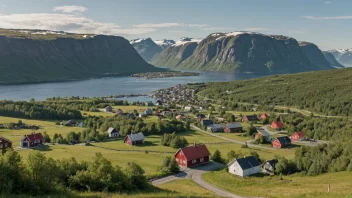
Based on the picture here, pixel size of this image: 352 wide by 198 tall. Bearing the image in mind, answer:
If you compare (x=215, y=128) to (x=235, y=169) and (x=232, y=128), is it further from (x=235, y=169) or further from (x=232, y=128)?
(x=235, y=169)

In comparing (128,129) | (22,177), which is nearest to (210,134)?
(128,129)

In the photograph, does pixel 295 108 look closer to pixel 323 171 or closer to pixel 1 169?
pixel 323 171

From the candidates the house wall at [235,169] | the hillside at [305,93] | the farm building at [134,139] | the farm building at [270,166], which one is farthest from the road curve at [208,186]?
the hillside at [305,93]

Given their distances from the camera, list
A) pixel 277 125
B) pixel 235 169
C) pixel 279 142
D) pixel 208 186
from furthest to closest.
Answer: pixel 277 125 → pixel 279 142 → pixel 235 169 → pixel 208 186

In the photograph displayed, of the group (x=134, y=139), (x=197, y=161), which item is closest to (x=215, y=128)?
(x=134, y=139)

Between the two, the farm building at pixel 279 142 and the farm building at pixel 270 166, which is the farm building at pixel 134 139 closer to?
the farm building at pixel 270 166

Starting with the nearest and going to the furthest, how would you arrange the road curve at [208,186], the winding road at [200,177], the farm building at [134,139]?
→ the road curve at [208,186]
the winding road at [200,177]
the farm building at [134,139]

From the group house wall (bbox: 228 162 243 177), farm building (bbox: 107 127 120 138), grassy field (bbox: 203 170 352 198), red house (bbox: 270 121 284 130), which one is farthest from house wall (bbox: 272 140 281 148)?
farm building (bbox: 107 127 120 138)
